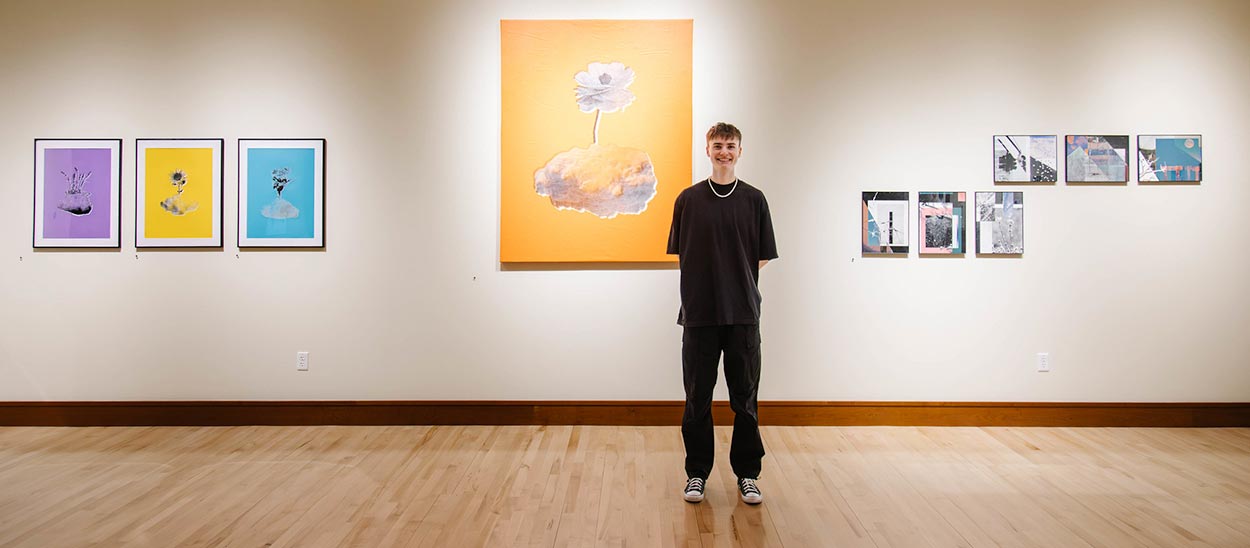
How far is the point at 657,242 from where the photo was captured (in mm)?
4082

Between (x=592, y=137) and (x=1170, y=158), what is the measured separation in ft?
11.5

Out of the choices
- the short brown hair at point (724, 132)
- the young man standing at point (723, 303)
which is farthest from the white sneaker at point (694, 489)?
the short brown hair at point (724, 132)

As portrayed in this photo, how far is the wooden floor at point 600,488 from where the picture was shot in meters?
2.50

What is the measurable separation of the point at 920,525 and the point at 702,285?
126 centimetres

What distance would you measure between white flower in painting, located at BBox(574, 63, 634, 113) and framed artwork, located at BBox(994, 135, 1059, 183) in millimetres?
2287

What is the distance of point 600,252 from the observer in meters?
4.10

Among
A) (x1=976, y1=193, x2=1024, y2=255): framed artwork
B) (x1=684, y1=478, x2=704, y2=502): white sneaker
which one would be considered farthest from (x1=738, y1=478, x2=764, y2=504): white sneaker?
(x1=976, y1=193, x2=1024, y2=255): framed artwork

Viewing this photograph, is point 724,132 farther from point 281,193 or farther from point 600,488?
point 281,193

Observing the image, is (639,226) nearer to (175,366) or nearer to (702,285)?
(702,285)

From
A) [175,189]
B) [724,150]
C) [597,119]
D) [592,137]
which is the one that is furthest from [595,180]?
[175,189]

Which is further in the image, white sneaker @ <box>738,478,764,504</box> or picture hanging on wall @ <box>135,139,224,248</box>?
picture hanging on wall @ <box>135,139,224,248</box>

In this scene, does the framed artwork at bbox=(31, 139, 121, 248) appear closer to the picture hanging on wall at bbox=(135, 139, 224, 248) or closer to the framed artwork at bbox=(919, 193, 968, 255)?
the picture hanging on wall at bbox=(135, 139, 224, 248)

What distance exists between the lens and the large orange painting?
4.07 m

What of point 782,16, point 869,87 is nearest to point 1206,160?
point 869,87
